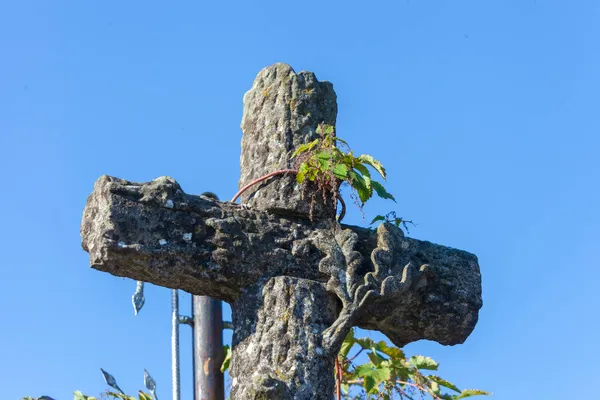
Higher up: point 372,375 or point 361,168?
point 361,168

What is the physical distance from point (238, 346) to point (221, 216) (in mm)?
641

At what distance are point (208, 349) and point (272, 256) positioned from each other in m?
2.40

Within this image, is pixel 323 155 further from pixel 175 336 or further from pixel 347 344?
pixel 175 336

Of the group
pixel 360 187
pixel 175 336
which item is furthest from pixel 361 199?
pixel 175 336

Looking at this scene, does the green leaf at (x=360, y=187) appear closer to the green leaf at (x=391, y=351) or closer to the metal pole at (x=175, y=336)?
the green leaf at (x=391, y=351)

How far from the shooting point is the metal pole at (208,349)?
759 centimetres

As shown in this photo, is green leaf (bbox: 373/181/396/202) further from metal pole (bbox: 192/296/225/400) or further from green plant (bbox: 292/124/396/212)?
metal pole (bbox: 192/296/225/400)

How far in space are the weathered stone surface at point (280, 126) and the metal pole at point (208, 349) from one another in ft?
6.80

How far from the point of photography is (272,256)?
Result: 560 cm

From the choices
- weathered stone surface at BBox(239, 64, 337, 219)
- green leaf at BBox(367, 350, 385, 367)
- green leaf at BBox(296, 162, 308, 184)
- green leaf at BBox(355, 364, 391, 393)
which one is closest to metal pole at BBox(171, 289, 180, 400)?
green leaf at BBox(367, 350, 385, 367)

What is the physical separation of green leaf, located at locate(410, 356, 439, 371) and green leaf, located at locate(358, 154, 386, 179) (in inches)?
60.0

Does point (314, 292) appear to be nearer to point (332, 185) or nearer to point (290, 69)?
point (332, 185)

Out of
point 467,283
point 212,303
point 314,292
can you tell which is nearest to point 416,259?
point 467,283

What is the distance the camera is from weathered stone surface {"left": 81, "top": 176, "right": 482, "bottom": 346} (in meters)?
5.30
